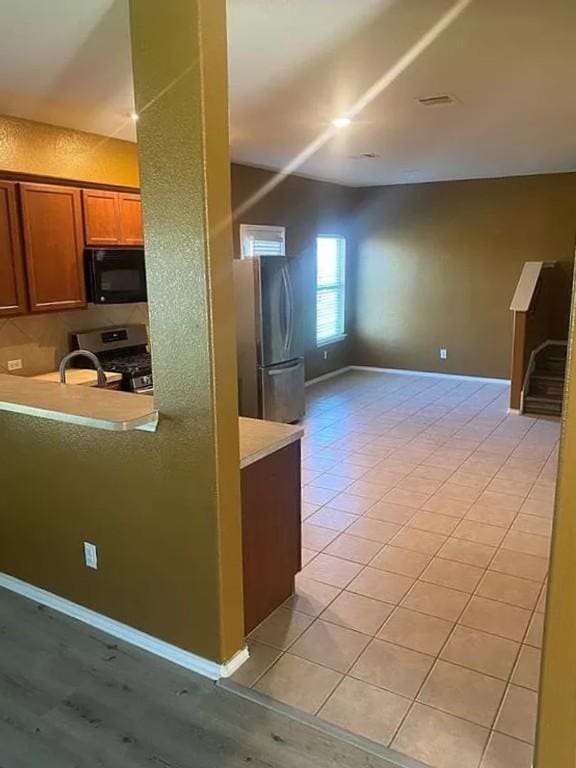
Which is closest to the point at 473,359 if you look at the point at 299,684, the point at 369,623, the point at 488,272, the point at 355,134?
the point at 488,272

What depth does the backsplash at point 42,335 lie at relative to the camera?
395 cm

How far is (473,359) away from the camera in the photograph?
7914 mm

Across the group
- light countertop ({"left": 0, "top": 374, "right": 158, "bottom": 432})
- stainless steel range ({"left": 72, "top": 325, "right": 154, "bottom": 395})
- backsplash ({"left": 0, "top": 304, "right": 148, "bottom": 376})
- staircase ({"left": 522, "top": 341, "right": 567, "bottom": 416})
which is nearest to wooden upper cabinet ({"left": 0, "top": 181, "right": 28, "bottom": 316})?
backsplash ({"left": 0, "top": 304, "right": 148, "bottom": 376})


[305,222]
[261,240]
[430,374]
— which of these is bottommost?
[430,374]


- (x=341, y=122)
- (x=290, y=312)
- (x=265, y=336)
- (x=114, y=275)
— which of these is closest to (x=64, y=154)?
(x=114, y=275)

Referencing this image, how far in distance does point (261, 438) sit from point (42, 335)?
2.27 metres

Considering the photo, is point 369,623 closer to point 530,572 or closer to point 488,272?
point 530,572

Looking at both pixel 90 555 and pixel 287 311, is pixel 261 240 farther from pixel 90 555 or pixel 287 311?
pixel 90 555

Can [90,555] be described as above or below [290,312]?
below

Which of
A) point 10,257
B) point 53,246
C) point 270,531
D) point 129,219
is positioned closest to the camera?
point 270,531

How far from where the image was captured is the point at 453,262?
783 centimetres

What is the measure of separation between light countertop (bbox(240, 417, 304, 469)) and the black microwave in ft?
5.80

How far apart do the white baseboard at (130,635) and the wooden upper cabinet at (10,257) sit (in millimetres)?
1637

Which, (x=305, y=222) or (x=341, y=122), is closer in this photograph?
(x=341, y=122)
